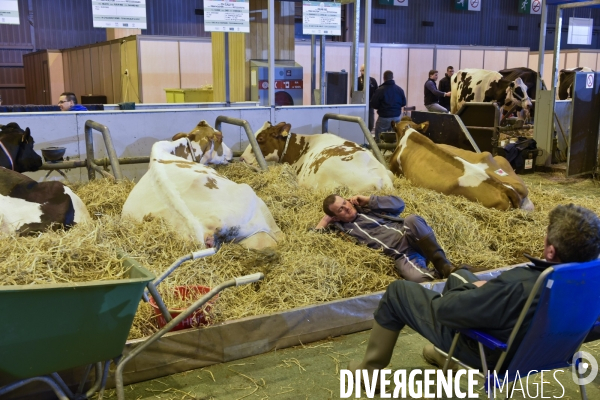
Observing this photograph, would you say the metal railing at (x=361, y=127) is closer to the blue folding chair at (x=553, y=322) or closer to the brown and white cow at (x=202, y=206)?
the brown and white cow at (x=202, y=206)

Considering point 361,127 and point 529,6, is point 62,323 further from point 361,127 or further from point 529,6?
point 529,6

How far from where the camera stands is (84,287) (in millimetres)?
2143

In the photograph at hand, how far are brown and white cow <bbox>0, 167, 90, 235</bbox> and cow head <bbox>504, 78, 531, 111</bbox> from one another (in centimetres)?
876

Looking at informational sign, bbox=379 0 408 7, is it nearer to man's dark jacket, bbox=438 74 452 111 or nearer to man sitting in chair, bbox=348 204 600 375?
man's dark jacket, bbox=438 74 452 111

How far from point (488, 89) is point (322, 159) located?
689 centimetres

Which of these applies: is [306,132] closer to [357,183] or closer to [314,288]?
[357,183]

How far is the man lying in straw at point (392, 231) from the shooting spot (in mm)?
3982

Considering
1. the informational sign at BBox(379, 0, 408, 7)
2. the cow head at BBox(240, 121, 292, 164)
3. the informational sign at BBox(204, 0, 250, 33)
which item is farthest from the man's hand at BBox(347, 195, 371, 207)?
the informational sign at BBox(379, 0, 408, 7)

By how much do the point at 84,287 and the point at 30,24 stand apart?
18666 mm

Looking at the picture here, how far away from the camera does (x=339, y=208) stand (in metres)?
4.26

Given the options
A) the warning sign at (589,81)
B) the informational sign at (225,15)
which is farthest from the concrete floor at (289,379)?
the warning sign at (589,81)

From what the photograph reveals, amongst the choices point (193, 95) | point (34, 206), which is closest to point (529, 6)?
point (193, 95)

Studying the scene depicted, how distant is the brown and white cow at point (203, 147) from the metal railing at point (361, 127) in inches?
59.5

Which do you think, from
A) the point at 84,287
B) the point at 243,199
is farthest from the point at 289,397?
the point at 243,199
